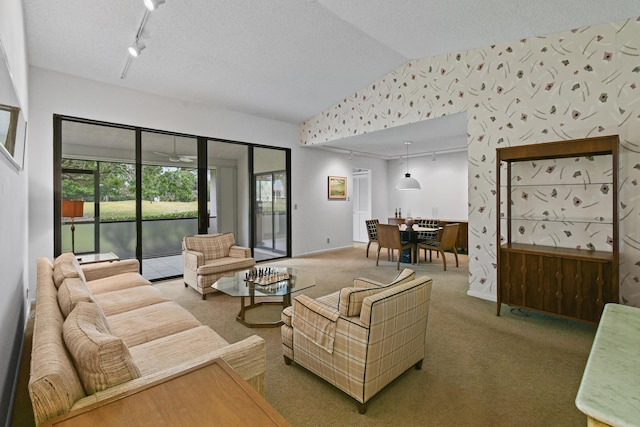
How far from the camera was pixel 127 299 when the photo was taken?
2.74 metres

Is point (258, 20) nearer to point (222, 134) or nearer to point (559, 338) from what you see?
point (222, 134)

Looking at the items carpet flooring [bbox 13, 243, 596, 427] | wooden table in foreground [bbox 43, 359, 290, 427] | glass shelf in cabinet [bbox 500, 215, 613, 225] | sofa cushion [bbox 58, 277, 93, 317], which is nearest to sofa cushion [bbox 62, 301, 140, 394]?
wooden table in foreground [bbox 43, 359, 290, 427]

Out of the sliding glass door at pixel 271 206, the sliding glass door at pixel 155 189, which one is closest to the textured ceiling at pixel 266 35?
the sliding glass door at pixel 155 189

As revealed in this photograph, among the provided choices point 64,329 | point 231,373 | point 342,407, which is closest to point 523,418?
point 342,407

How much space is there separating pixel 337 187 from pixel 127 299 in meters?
5.69

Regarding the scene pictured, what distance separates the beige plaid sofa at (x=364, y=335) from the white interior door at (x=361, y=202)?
22.6ft

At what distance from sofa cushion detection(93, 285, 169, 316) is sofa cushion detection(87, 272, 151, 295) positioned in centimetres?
14

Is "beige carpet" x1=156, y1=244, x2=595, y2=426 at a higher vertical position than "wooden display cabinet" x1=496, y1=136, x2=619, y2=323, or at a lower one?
lower

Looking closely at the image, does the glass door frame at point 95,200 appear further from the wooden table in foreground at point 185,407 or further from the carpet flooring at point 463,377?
the wooden table in foreground at point 185,407

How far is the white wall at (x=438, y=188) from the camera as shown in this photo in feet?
25.1

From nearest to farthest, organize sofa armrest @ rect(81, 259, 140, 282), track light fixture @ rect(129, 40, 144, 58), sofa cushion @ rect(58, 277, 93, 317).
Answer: sofa cushion @ rect(58, 277, 93, 317) < track light fixture @ rect(129, 40, 144, 58) < sofa armrest @ rect(81, 259, 140, 282)

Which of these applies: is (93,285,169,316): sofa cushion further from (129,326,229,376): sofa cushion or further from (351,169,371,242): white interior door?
(351,169,371,242): white interior door

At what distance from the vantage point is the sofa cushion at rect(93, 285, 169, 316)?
2.56m

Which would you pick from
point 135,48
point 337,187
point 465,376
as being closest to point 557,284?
point 465,376
